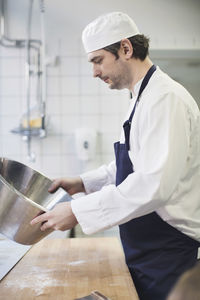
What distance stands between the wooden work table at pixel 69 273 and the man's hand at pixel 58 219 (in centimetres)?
16

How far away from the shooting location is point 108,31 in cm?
128

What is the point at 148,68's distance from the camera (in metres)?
1.29

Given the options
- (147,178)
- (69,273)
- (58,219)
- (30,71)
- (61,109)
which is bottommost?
(69,273)

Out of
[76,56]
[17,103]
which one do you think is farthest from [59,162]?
[76,56]

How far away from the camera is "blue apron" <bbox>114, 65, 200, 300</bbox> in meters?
1.11

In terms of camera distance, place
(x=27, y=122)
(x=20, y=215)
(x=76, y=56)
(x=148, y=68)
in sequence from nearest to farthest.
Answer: (x=20, y=215) → (x=148, y=68) → (x=27, y=122) → (x=76, y=56)

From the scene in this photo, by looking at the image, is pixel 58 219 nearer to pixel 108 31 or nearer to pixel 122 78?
pixel 122 78

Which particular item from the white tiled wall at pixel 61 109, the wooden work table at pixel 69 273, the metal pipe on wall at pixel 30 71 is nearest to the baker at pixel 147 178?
the wooden work table at pixel 69 273

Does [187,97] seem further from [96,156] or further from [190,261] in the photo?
[96,156]

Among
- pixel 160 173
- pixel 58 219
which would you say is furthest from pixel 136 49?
pixel 58 219

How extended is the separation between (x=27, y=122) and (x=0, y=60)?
1.65 feet

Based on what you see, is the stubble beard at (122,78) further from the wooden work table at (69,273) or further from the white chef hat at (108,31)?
the wooden work table at (69,273)

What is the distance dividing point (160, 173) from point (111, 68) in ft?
1.46

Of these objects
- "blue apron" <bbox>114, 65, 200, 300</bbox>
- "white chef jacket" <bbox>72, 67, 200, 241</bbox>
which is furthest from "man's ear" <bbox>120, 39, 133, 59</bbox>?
"blue apron" <bbox>114, 65, 200, 300</bbox>
